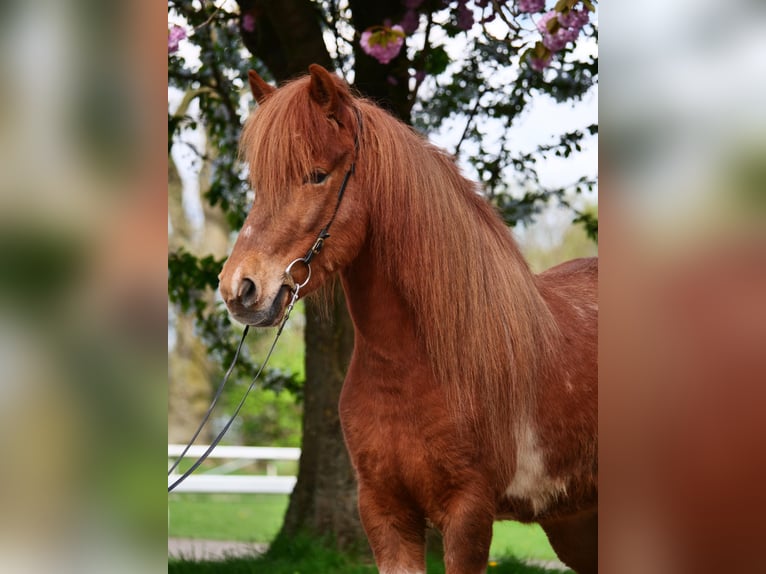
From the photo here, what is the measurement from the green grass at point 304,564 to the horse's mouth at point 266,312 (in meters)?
2.71

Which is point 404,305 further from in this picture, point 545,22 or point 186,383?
point 186,383

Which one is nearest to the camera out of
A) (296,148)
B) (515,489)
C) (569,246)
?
Answer: (296,148)

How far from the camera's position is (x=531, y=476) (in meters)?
3.04

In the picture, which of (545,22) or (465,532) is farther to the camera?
(545,22)

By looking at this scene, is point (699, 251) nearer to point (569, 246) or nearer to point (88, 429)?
point (88, 429)

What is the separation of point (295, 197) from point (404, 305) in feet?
1.72

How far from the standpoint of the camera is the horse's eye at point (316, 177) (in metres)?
2.64

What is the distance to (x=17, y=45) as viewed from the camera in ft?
3.12

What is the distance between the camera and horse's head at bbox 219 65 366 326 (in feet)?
8.27

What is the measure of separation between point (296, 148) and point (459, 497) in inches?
47.8

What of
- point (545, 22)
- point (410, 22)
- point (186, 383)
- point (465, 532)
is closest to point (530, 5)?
point (545, 22)

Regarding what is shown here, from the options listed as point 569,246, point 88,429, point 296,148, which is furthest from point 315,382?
point 569,246

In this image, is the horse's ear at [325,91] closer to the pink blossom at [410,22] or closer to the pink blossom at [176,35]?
the pink blossom at [176,35]

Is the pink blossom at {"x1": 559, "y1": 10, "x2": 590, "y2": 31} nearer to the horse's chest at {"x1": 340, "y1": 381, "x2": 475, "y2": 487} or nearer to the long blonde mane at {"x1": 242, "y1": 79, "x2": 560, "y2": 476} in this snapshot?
the long blonde mane at {"x1": 242, "y1": 79, "x2": 560, "y2": 476}
